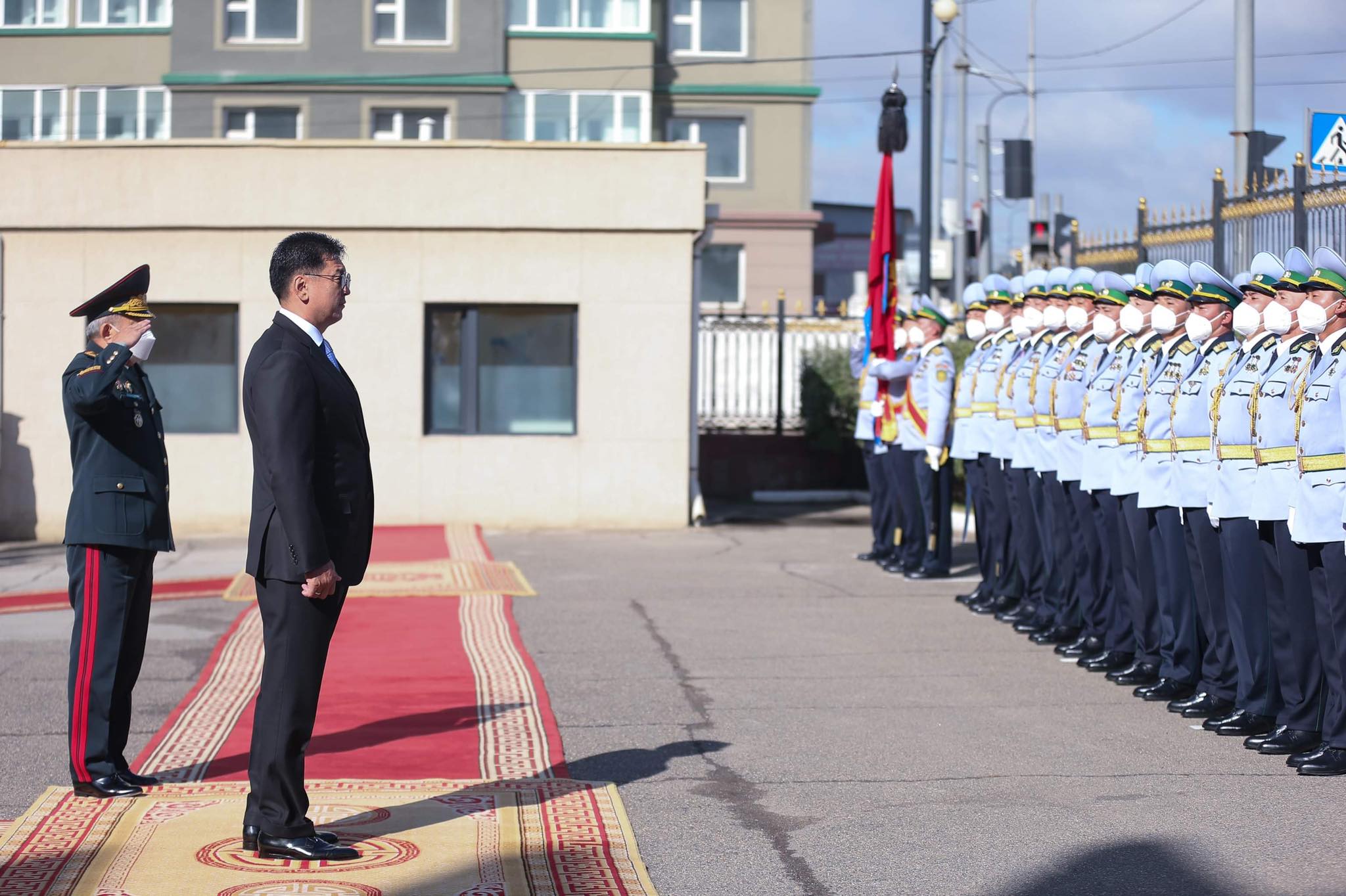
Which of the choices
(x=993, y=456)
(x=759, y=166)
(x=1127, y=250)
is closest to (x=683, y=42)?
(x=759, y=166)

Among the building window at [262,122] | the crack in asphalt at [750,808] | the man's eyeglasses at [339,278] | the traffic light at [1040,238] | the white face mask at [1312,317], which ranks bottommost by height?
the crack in asphalt at [750,808]

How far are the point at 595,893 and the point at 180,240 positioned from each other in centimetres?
1341

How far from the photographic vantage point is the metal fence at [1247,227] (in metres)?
11.5

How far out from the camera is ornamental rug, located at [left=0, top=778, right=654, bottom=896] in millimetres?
5082

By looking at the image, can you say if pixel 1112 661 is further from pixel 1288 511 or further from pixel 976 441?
pixel 976 441

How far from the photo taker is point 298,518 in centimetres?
509

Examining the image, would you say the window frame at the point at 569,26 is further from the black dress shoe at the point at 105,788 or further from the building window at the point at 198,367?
the black dress shoe at the point at 105,788

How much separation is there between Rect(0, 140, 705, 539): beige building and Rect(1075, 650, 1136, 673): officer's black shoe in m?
8.52

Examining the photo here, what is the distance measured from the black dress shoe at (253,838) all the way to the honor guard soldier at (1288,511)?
4142 mm

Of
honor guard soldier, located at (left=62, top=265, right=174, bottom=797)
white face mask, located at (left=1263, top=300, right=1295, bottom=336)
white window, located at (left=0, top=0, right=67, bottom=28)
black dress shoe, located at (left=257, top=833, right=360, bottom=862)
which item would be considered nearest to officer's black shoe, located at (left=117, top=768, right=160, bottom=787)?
honor guard soldier, located at (left=62, top=265, right=174, bottom=797)

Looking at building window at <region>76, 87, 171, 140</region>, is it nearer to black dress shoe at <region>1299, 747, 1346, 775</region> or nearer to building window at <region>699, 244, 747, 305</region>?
building window at <region>699, 244, 747, 305</region>

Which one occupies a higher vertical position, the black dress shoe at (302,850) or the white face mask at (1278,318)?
the white face mask at (1278,318)

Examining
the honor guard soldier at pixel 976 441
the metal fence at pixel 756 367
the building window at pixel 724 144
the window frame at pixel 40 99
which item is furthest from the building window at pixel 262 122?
the honor guard soldier at pixel 976 441

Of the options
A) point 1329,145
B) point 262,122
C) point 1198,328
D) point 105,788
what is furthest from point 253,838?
point 262,122
